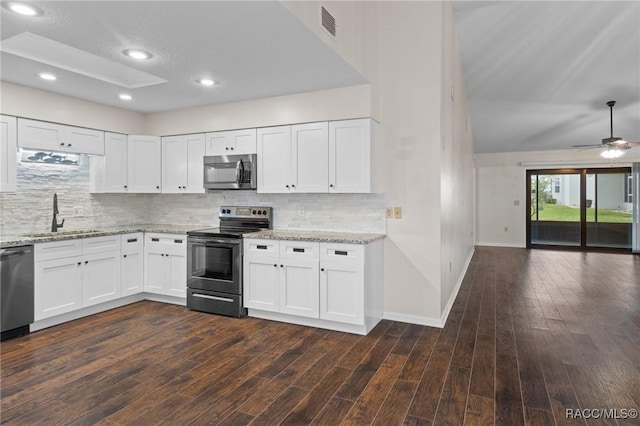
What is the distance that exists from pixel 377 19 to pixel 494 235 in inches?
307

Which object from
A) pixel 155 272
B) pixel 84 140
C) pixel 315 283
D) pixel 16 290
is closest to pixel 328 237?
pixel 315 283

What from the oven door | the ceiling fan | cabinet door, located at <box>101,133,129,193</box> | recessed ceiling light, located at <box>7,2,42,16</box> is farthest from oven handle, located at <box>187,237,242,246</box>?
the ceiling fan

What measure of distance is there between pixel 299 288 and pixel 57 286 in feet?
7.96

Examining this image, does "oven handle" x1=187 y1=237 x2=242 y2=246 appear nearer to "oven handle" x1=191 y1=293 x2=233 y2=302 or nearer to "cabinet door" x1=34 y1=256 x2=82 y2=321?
"oven handle" x1=191 y1=293 x2=233 y2=302

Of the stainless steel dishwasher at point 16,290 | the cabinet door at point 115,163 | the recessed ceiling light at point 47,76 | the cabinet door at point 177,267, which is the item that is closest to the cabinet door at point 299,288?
the cabinet door at point 177,267

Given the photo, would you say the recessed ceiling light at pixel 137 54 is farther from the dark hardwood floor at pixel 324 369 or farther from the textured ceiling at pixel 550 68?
the textured ceiling at pixel 550 68

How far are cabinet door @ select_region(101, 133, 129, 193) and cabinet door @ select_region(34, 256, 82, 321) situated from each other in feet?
3.85

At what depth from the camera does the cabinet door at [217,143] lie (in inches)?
186

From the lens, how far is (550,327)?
3836 mm

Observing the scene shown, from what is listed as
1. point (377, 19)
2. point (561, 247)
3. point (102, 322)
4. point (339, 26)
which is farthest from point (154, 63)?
point (561, 247)

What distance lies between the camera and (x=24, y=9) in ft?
7.63

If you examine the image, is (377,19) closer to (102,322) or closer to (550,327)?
(550,327)

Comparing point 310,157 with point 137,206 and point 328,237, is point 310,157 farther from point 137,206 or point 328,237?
point 137,206

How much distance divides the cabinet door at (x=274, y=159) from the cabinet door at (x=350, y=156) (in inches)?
21.7
